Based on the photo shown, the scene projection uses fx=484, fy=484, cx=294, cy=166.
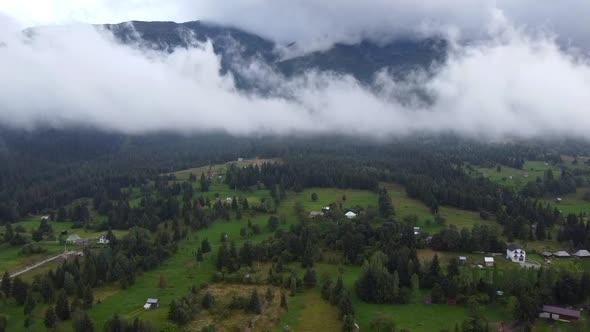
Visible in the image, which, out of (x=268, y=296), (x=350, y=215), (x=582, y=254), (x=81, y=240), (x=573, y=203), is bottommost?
(x=81, y=240)

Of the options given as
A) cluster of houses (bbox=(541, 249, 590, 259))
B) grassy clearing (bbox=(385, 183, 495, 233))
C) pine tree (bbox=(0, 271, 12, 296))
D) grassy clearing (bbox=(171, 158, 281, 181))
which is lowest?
pine tree (bbox=(0, 271, 12, 296))

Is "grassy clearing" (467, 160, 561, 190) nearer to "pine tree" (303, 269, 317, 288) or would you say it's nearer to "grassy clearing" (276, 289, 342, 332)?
"pine tree" (303, 269, 317, 288)

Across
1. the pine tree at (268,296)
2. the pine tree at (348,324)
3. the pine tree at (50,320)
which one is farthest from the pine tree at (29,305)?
the pine tree at (348,324)

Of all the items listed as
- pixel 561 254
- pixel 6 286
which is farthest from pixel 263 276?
pixel 561 254

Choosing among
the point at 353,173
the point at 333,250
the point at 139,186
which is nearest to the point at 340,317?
the point at 333,250

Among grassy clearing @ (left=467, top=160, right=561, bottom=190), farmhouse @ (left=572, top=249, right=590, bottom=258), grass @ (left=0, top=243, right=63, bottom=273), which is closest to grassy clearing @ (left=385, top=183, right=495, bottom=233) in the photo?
farmhouse @ (left=572, top=249, right=590, bottom=258)

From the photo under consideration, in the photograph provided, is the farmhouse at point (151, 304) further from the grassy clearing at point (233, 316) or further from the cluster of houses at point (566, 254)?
the cluster of houses at point (566, 254)

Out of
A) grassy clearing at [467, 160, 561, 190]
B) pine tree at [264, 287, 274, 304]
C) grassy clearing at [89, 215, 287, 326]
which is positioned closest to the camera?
grassy clearing at [89, 215, 287, 326]

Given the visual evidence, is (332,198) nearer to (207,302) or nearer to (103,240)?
(103,240)
